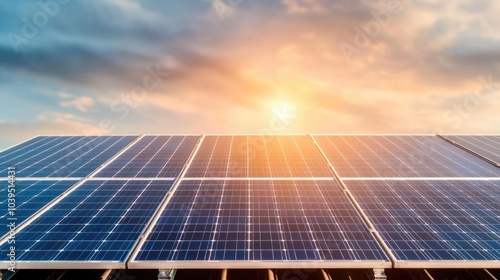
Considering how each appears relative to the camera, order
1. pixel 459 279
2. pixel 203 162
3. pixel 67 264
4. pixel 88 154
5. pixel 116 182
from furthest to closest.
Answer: pixel 88 154, pixel 203 162, pixel 116 182, pixel 459 279, pixel 67 264

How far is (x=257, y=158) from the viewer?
17656mm

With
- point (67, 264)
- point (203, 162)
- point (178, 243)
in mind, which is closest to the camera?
point (67, 264)

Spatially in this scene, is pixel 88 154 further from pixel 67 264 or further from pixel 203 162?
pixel 67 264

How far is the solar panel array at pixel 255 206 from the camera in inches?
373

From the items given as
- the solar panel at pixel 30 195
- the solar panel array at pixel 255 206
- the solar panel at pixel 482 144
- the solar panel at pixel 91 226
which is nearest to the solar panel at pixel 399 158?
the solar panel array at pixel 255 206

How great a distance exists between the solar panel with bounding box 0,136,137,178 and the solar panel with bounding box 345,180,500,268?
1451 centimetres

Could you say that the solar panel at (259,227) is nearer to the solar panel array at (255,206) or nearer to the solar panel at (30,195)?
the solar panel array at (255,206)

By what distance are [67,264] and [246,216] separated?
609 centimetres

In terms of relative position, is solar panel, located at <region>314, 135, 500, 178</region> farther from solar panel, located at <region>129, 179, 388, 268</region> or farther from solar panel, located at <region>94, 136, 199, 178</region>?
solar panel, located at <region>94, 136, 199, 178</region>

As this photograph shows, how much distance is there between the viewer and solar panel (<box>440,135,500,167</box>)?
705 inches

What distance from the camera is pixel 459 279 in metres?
11.5

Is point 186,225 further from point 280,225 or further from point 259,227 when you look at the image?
point 280,225

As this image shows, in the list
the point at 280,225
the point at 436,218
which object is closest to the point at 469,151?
the point at 436,218

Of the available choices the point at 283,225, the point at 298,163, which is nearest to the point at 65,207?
the point at 283,225
